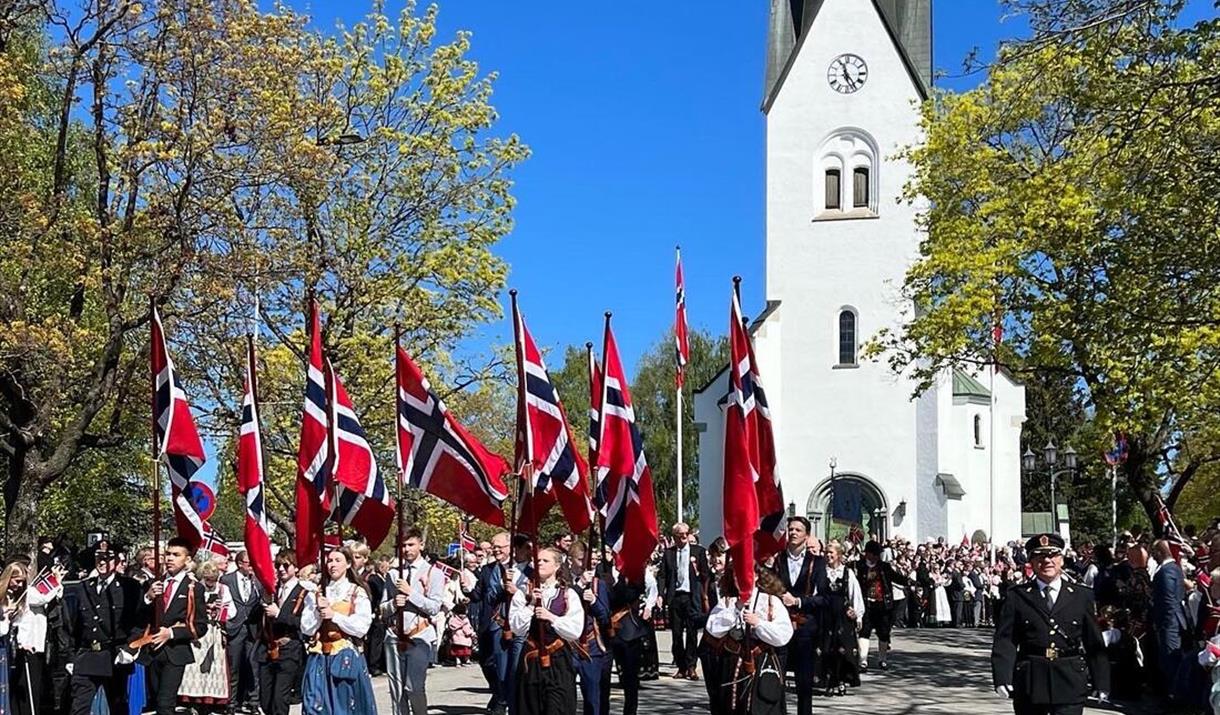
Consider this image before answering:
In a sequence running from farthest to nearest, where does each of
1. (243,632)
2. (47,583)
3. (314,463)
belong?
1. (243,632)
2. (47,583)
3. (314,463)

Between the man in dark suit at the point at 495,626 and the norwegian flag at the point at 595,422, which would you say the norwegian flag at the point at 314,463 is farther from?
the norwegian flag at the point at 595,422

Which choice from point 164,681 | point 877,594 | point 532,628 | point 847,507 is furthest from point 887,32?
point 532,628

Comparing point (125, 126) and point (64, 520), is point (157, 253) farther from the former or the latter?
point (64, 520)

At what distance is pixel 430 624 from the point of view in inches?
559

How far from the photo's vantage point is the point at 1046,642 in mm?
10383

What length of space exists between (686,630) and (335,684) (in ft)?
29.2

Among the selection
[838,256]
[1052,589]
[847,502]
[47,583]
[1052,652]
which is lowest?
[1052,652]

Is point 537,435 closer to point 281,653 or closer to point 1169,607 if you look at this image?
point 281,653

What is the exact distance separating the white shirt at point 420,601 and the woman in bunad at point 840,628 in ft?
18.0

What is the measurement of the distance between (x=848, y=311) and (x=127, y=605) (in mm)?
37342

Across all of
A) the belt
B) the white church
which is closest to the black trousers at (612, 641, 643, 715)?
the belt

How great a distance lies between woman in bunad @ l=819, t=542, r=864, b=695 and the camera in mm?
18094

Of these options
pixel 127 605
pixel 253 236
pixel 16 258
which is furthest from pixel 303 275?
pixel 127 605

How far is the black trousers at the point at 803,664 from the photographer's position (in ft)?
45.8
